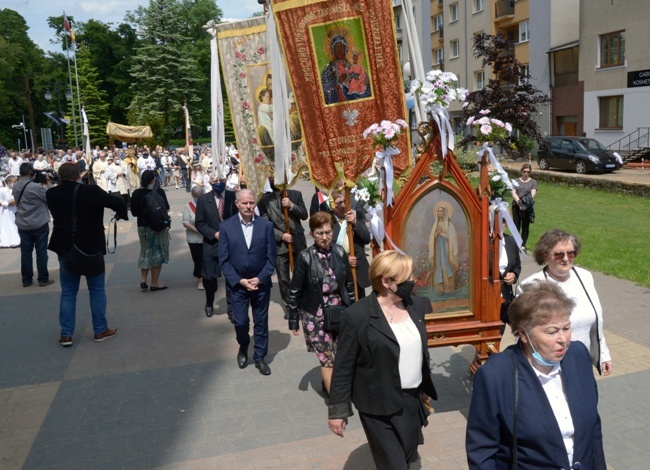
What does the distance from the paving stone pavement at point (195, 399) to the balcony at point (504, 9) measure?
37.0 m

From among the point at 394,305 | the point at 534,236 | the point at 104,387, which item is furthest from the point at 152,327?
the point at 534,236

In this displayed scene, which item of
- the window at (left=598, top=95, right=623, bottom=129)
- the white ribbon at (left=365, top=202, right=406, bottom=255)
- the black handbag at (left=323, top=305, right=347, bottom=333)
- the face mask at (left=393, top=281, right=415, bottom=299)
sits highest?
the window at (left=598, top=95, right=623, bottom=129)

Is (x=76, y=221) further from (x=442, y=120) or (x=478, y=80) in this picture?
(x=478, y=80)

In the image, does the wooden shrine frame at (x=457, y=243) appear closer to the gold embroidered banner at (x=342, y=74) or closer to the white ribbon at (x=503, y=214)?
the white ribbon at (x=503, y=214)

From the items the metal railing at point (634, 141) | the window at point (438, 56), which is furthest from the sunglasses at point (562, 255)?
the window at point (438, 56)

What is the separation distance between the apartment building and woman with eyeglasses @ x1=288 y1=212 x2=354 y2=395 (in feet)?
103

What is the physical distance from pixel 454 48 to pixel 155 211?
145 ft

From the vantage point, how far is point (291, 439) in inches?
209

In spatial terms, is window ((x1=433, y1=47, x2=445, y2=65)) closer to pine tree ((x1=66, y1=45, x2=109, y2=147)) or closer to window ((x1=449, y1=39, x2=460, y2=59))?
window ((x1=449, y1=39, x2=460, y2=59))

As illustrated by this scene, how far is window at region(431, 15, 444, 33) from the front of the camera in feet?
169

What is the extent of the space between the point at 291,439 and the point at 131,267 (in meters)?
8.69

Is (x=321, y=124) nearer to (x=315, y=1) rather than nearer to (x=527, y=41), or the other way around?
(x=315, y=1)

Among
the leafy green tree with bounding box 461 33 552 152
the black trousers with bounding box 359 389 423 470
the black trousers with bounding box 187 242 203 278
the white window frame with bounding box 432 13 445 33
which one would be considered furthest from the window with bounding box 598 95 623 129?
the black trousers with bounding box 359 389 423 470

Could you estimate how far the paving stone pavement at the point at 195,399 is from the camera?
5.04m
